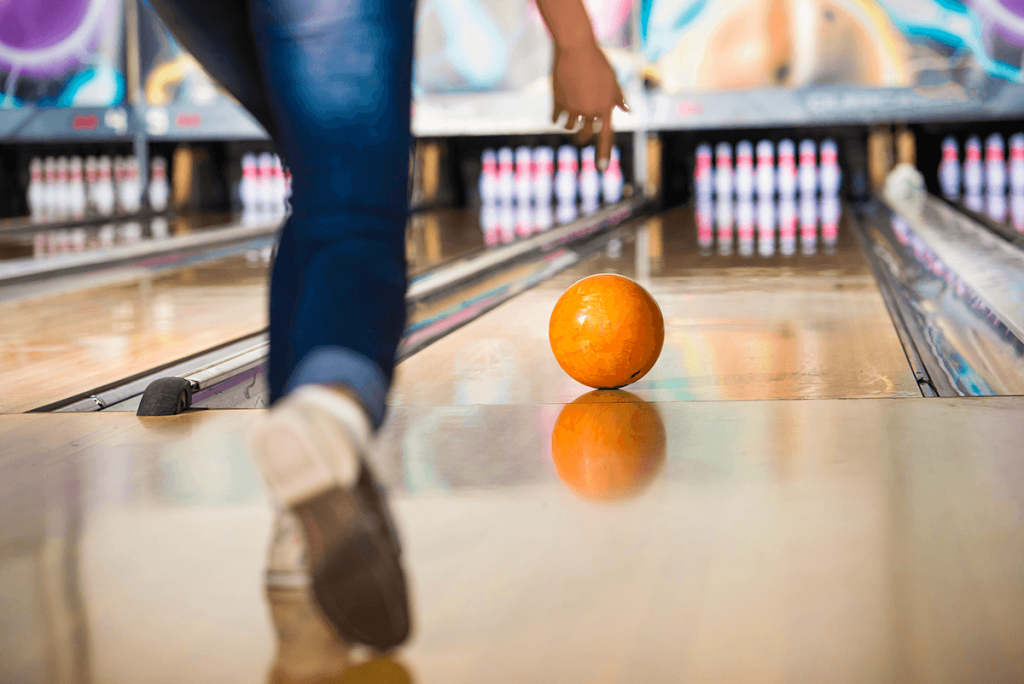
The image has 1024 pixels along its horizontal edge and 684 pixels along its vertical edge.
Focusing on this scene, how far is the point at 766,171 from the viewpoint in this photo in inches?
222

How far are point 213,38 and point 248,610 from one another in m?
0.39

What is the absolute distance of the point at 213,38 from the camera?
2.53 feet

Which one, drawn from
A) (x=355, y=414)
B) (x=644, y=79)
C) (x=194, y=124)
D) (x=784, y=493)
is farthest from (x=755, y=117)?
(x=355, y=414)

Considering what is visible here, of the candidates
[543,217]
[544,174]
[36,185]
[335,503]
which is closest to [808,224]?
[543,217]

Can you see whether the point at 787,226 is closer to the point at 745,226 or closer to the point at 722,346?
the point at 745,226

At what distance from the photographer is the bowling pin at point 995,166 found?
528cm

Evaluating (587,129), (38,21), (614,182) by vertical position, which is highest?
(38,21)

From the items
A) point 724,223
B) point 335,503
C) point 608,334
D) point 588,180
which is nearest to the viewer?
point 335,503

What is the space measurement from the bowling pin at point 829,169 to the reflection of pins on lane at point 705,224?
1.90 feet

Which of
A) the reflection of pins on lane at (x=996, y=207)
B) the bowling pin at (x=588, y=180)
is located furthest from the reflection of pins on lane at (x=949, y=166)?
the bowling pin at (x=588, y=180)

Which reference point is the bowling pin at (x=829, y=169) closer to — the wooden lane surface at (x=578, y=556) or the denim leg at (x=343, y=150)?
the wooden lane surface at (x=578, y=556)

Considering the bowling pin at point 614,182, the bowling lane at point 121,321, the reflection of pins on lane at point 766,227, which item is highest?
the bowling pin at point 614,182

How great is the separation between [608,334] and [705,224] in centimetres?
307

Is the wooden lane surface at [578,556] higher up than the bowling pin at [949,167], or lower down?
lower down
